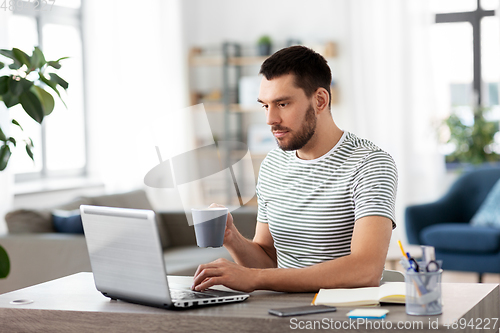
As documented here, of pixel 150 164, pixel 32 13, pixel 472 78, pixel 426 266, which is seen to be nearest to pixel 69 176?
pixel 32 13

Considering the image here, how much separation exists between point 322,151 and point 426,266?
0.66 m

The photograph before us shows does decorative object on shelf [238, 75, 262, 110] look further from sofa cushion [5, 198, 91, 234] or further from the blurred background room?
sofa cushion [5, 198, 91, 234]

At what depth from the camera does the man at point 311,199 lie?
Answer: 148 centimetres

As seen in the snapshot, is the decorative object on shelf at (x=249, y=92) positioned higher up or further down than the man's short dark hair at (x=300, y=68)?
higher up

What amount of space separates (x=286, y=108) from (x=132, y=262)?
0.61 meters

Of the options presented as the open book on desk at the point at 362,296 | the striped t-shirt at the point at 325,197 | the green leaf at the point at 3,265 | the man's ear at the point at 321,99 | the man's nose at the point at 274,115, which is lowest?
the green leaf at the point at 3,265

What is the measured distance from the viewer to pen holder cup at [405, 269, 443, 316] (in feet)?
3.97

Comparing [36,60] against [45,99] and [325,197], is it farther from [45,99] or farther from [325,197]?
[325,197]

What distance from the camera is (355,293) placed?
1.39 metres

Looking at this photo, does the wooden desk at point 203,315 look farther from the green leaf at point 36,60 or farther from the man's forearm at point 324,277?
the green leaf at point 36,60

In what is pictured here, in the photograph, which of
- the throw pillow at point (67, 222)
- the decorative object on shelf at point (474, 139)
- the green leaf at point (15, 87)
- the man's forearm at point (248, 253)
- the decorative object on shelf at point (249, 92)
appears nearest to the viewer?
the man's forearm at point (248, 253)

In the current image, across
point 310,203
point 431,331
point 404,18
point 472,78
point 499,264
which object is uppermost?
point 404,18

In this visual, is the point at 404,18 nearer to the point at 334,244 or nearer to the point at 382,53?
the point at 382,53

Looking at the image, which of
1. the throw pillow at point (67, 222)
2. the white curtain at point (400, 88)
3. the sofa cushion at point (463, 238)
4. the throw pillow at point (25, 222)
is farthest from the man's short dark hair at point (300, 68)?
the white curtain at point (400, 88)
